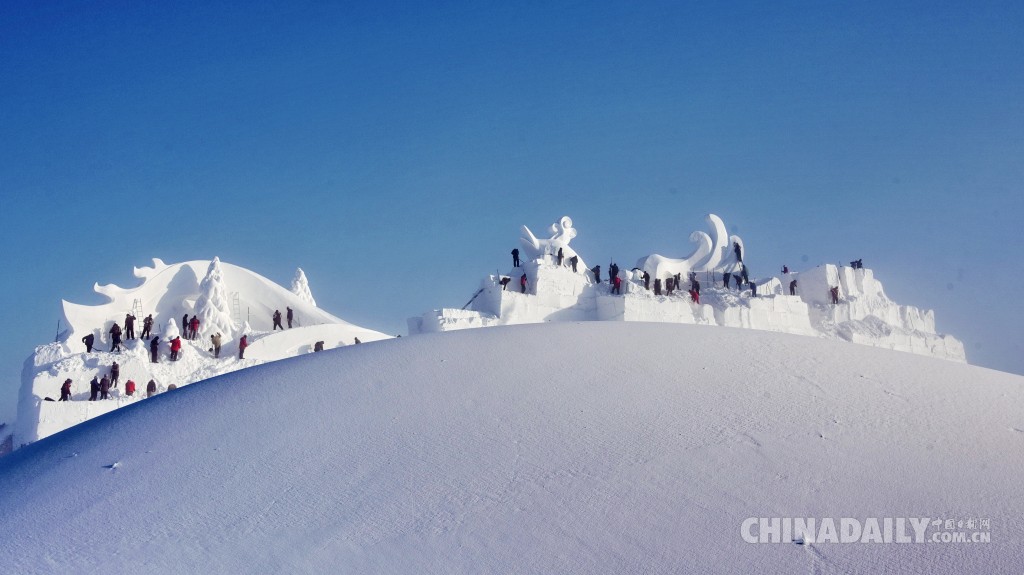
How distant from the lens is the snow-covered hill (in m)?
18.8

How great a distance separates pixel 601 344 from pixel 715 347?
119cm

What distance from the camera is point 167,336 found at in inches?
896

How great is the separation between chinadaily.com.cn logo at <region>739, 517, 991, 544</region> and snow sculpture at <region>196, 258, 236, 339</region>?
21161mm

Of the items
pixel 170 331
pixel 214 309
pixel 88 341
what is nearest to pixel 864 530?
pixel 88 341

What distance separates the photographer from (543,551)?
5.40m

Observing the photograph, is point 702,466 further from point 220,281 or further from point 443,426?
point 220,281

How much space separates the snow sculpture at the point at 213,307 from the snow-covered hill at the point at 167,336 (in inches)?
1.1

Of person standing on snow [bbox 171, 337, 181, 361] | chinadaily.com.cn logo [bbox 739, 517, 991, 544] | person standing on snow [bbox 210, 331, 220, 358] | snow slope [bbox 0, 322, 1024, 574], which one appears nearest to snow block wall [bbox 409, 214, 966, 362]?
person standing on snow [bbox 210, 331, 220, 358]

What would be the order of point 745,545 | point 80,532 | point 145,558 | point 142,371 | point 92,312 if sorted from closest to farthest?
point 745,545 < point 145,558 < point 80,532 < point 142,371 < point 92,312

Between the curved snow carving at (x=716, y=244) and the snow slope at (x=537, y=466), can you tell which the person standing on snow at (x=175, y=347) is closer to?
the snow slope at (x=537, y=466)

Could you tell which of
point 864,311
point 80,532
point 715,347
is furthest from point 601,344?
point 864,311

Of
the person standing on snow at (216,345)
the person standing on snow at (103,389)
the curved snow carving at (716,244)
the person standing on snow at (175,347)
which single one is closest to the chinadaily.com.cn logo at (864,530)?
the person standing on snow at (103,389)

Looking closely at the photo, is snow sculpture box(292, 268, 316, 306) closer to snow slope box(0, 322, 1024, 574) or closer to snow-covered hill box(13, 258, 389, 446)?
snow-covered hill box(13, 258, 389, 446)

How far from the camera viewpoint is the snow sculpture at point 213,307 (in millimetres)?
24312
